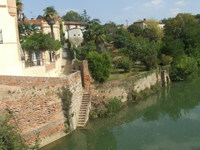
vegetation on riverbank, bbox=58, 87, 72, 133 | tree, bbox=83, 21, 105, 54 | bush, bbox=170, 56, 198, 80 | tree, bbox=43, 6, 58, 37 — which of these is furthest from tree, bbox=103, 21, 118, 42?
vegetation on riverbank, bbox=58, 87, 72, 133

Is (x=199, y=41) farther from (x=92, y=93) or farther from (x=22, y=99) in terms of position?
(x=22, y=99)

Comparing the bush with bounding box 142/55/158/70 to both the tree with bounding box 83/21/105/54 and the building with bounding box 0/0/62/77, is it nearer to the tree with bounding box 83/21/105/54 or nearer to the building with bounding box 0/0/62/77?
the tree with bounding box 83/21/105/54

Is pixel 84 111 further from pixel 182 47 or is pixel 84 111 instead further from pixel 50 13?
pixel 182 47

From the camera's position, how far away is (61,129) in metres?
13.7

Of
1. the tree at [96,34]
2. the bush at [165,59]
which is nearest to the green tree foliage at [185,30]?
the bush at [165,59]

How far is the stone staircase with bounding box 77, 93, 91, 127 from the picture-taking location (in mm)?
15144

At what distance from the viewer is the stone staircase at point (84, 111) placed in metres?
15.1

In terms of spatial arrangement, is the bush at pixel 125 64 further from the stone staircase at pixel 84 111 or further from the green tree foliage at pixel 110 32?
the green tree foliage at pixel 110 32

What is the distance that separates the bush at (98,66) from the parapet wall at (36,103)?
131 inches

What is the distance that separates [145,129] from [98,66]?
6.28 meters

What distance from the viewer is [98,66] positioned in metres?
17.2

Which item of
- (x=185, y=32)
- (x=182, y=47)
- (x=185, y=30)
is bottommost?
(x=182, y=47)

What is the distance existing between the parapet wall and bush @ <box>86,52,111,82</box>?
131 inches

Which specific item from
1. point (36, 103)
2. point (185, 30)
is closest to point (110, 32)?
point (185, 30)
